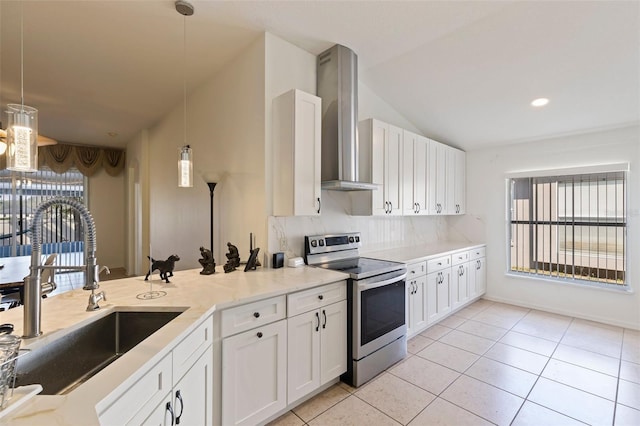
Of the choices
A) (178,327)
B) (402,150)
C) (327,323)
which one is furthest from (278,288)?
(402,150)

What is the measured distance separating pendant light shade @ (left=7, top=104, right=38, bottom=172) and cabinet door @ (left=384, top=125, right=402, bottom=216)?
2829 mm

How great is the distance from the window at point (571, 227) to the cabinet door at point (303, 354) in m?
3.81

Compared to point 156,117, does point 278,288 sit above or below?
below

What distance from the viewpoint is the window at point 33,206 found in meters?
4.96

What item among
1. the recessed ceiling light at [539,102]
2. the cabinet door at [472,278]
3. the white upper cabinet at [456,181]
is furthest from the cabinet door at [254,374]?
the recessed ceiling light at [539,102]

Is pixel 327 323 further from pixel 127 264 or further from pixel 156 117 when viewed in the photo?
pixel 127 264

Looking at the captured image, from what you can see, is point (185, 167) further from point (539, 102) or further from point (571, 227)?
point (571, 227)

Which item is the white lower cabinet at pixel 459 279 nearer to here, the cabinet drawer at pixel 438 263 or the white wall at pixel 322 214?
the cabinet drawer at pixel 438 263

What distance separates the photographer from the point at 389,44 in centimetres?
270

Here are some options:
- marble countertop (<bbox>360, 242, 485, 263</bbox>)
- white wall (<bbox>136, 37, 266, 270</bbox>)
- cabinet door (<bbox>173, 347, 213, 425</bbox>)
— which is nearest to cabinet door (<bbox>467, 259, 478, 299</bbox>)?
marble countertop (<bbox>360, 242, 485, 263</bbox>)

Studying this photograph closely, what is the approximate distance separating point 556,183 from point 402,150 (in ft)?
8.04

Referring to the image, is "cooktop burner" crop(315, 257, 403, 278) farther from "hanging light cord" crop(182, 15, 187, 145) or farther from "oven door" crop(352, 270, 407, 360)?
"hanging light cord" crop(182, 15, 187, 145)

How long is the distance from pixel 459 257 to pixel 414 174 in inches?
52.8

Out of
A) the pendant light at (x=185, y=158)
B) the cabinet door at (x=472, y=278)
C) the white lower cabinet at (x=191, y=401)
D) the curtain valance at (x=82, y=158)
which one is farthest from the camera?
the curtain valance at (x=82, y=158)
